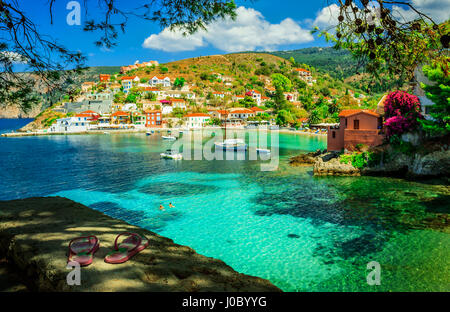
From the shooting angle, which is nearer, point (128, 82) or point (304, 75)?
point (128, 82)

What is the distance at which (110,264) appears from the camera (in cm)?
482

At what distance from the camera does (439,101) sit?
2066cm

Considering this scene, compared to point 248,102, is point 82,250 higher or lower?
lower

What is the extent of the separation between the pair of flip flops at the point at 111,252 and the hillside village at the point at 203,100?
243ft

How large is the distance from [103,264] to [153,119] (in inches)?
3893

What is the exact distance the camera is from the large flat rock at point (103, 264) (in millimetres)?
4320

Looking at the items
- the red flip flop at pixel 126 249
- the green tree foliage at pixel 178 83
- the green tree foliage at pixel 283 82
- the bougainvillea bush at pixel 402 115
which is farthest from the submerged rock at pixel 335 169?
the green tree foliage at pixel 283 82

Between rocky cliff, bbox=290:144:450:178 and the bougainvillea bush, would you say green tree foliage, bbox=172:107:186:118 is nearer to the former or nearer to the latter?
rocky cliff, bbox=290:144:450:178

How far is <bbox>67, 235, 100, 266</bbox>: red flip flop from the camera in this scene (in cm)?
467

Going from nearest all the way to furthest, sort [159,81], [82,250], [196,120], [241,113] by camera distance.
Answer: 1. [82,250]
2. [196,120]
3. [241,113]
4. [159,81]

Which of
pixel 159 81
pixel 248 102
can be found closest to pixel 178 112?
pixel 248 102

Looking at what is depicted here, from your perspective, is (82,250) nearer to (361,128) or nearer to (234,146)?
(361,128)
